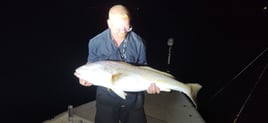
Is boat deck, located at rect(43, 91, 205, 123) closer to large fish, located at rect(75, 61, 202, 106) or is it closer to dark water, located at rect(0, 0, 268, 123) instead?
large fish, located at rect(75, 61, 202, 106)

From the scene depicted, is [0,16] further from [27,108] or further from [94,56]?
[94,56]

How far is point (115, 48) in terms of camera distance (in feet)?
10.2

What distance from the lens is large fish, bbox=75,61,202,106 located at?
2917 mm

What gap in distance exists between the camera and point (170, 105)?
5242 mm

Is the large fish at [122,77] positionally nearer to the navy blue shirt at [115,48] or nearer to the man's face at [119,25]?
the navy blue shirt at [115,48]

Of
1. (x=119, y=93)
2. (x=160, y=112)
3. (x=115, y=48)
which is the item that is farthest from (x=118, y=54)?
(x=160, y=112)

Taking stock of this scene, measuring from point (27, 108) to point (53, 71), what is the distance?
3.03m

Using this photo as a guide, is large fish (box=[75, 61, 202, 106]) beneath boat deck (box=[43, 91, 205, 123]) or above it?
above

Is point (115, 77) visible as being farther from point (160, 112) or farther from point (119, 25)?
point (160, 112)

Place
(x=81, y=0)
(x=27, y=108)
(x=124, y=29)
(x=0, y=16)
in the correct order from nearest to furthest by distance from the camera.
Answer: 1. (x=124, y=29)
2. (x=27, y=108)
3. (x=0, y=16)
4. (x=81, y=0)

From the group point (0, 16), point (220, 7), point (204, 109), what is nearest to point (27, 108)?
point (204, 109)

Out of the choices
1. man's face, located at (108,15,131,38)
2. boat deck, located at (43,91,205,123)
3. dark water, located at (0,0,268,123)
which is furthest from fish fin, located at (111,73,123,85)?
dark water, located at (0,0,268,123)

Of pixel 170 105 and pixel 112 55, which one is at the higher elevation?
pixel 112 55

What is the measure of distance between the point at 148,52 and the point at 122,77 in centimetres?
1279
